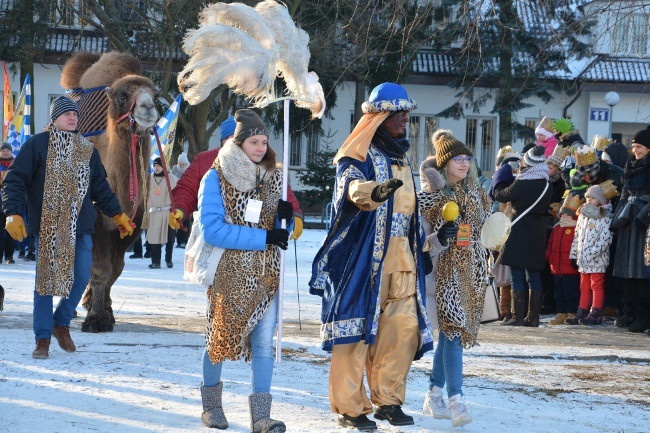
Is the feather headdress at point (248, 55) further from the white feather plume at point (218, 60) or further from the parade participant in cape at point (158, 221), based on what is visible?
the parade participant in cape at point (158, 221)

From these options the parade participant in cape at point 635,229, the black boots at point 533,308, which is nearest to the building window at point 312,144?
the black boots at point 533,308

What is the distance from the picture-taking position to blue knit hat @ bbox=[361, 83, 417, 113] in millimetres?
6129

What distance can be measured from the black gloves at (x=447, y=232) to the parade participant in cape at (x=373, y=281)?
26 cm

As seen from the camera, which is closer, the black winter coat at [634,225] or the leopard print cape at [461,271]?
the leopard print cape at [461,271]

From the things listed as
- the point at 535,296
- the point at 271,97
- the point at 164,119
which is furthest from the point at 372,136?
the point at 164,119

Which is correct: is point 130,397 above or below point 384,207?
below

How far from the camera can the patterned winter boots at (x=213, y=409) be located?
19.8ft

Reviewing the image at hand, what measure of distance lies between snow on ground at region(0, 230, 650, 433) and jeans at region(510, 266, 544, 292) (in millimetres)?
441

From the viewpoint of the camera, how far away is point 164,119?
18.3m

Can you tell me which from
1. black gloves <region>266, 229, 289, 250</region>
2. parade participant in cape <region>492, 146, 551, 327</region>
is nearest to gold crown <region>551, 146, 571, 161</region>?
parade participant in cape <region>492, 146, 551, 327</region>

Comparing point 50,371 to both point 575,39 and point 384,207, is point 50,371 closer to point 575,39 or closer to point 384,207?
point 384,207

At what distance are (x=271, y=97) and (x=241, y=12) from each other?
21.0 inches

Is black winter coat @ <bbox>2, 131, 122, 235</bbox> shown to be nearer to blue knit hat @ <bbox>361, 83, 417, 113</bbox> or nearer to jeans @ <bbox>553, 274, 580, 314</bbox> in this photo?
blue knit hat @ <bbox>361, 83, 417, 113</bbox>

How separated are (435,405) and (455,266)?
850 mm
